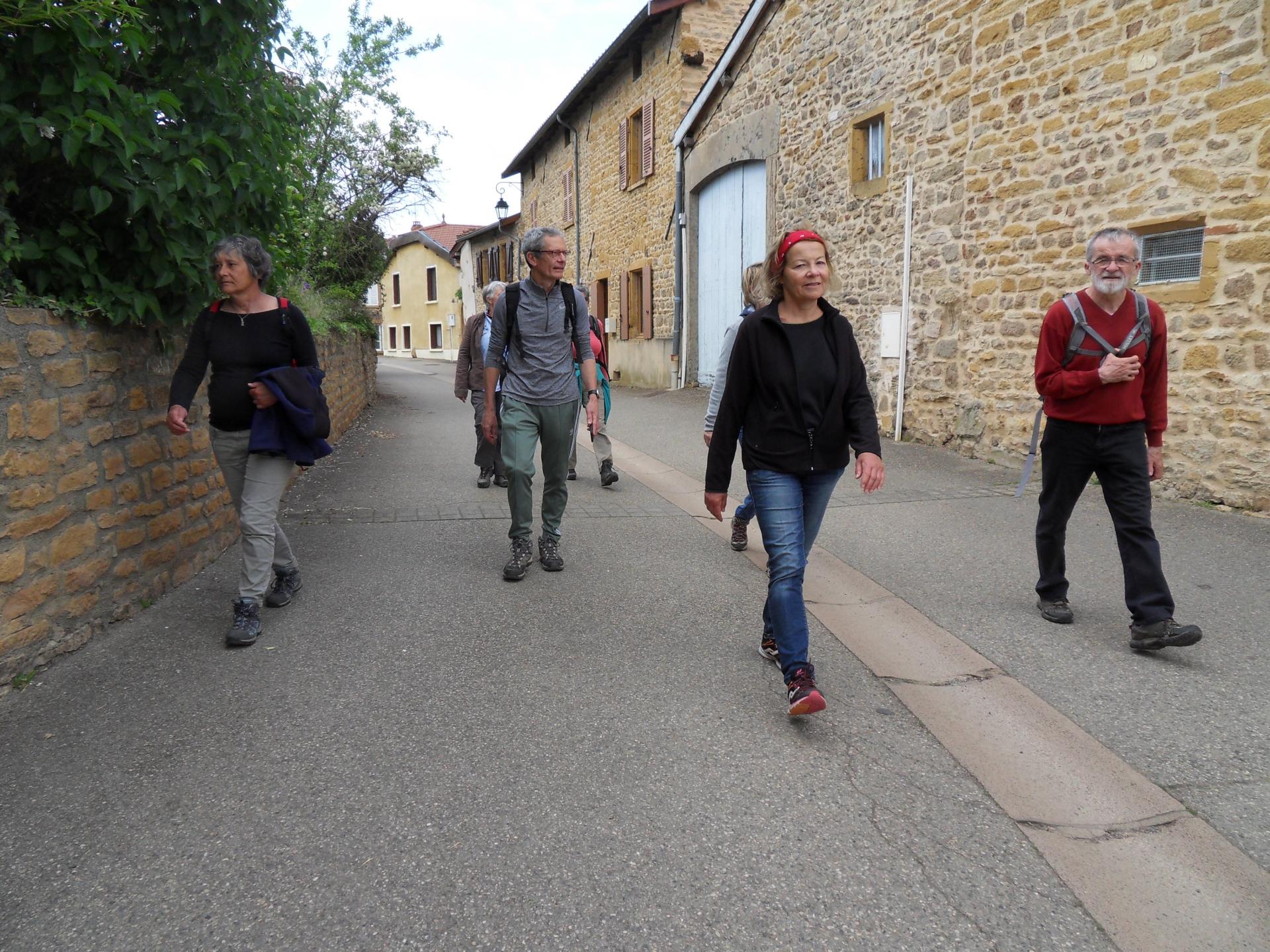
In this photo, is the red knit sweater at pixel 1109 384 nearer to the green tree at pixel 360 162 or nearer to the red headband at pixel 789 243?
the red headband at pixel 789 243

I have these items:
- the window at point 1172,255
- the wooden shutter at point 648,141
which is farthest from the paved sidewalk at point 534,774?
the wooden shutter at point 648,141

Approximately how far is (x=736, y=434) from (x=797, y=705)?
98 centimetres

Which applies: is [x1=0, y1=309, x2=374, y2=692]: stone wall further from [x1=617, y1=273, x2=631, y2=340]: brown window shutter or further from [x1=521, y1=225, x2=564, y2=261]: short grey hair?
[x1=617, y1=273, x2=631, y2=340]: brown window shutter

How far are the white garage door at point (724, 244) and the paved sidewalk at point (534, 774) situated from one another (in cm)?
981

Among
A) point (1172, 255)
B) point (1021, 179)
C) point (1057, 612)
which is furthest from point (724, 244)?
point (1057, 612)

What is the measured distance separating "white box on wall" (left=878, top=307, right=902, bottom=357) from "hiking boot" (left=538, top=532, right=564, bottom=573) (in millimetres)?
6162

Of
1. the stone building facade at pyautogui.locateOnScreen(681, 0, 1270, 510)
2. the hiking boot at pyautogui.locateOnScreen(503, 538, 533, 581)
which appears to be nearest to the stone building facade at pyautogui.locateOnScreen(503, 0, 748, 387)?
the stone building facade at pyautogui.locateOnScreen(681, 0, 1270, 510)

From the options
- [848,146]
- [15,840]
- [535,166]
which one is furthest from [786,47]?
[535,166]

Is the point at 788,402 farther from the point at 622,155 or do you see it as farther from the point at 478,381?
the point at 622,155

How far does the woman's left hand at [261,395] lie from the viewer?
4016mm

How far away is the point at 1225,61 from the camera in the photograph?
20.9 feet

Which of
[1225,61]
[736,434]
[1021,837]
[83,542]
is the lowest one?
[1021,837]

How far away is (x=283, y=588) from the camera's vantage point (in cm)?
454

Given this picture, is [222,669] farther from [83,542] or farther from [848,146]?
[848,146]
